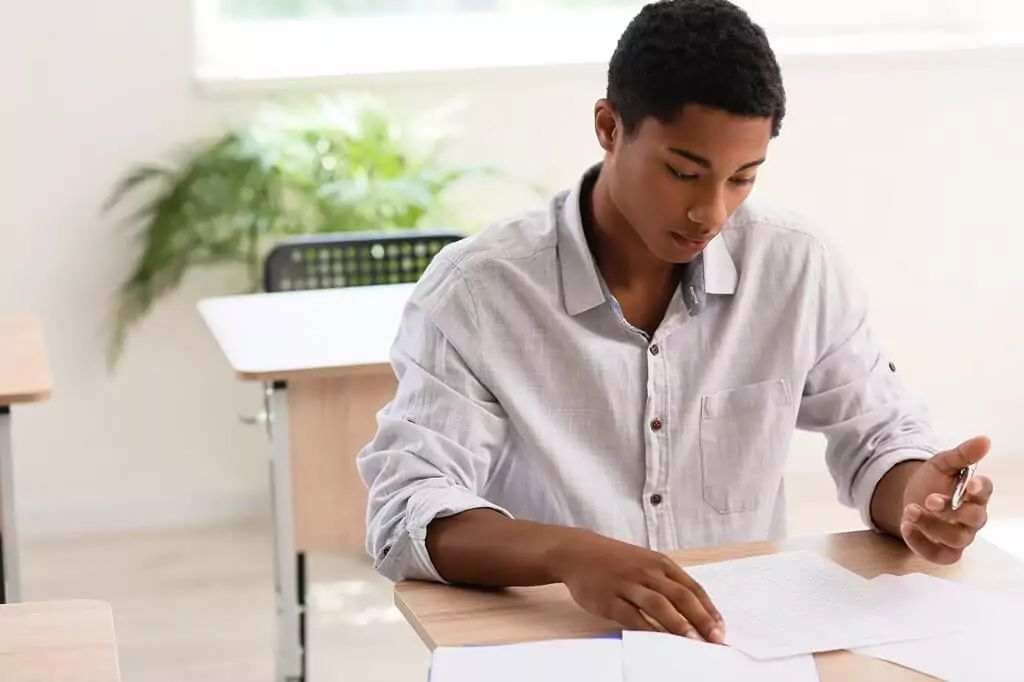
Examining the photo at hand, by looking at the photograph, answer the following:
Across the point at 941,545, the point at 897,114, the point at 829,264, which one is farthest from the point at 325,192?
the point at 941,545

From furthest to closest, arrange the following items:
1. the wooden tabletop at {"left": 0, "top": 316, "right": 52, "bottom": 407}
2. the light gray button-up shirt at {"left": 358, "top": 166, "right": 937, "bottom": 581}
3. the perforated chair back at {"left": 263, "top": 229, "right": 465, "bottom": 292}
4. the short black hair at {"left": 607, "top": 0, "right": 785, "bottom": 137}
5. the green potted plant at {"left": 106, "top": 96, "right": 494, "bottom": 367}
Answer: the green potted plant at {"left": 106, "top": 96, "right": 494, "bottom": 367} < the perforated chair back at {"left": 263, "top": 229, "right": 465, "bottom": 292} < the wooden tabletop at {"left": 0, "top": 316, "right": 52, "bottom": 407} < the light gray button-up shirt at {"left": 358, "top": 166, "right": 937, "bottom": 581} < the short black hair at {"left": 607, "top": 0, "right": 785, "bottom": 137}

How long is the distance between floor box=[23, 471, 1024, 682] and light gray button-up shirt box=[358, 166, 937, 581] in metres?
1.45

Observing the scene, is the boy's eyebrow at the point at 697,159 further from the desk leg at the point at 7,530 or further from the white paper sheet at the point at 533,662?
the desk leg at the point at 7,530

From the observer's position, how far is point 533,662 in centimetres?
128

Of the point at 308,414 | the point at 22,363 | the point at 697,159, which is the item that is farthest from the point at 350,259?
the point at 697,159

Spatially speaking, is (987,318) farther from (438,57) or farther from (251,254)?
(251,254)

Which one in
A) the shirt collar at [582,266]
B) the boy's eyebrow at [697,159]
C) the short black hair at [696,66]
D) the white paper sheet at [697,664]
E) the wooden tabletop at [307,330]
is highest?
the short black hair at [696,66]

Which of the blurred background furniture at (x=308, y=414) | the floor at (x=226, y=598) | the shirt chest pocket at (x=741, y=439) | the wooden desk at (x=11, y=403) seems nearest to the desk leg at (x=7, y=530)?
the wooden desk at (x=11, y=403)

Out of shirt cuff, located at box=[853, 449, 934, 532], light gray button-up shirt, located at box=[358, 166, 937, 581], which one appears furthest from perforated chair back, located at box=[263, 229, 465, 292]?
shirt cuff, located at box=[853, 449, 934, 532]

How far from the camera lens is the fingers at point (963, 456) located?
146 centimetres

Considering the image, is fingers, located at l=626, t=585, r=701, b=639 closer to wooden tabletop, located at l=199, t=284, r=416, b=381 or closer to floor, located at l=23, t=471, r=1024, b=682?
wooden tabletop, located at l=199, t=284, r=416, b=381

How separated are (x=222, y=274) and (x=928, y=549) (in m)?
2.67

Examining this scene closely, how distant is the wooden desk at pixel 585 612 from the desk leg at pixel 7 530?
1179mm

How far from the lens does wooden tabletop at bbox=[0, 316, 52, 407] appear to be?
7.86ft
